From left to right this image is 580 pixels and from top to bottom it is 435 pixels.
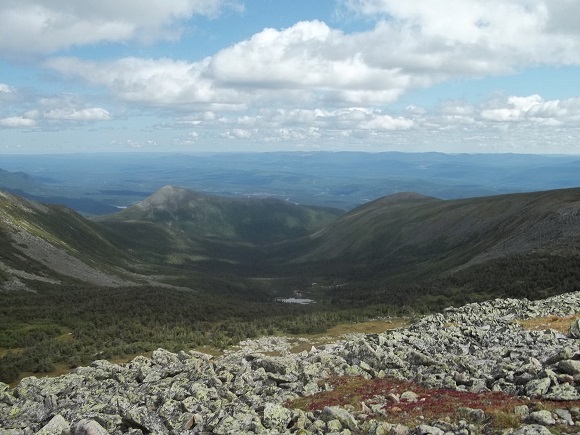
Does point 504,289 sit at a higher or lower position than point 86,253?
higher

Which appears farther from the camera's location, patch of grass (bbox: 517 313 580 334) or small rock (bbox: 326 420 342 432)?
patch of grass (bbox: 517 313 580 334)

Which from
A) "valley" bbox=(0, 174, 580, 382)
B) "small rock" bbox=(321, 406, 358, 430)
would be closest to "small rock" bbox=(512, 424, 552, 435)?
"small rock" bbox=(321, 406, 358, 430)

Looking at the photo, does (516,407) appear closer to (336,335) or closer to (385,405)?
(385,405)

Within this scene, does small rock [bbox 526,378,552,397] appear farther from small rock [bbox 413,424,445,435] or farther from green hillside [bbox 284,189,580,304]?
green hillside [bbox 284,189,580,304]

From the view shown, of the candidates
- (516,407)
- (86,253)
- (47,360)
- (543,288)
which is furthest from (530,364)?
(86,253)

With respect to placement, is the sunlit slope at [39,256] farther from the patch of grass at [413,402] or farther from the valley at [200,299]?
the patch of grass at [413,402]

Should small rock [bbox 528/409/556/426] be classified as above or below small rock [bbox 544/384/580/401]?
above

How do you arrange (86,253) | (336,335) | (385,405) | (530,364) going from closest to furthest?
1. (385,405)
2. (530,364)
3. (336,335)
4. (86,253)

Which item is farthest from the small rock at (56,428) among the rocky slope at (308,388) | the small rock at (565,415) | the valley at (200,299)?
the valley at (200,299)

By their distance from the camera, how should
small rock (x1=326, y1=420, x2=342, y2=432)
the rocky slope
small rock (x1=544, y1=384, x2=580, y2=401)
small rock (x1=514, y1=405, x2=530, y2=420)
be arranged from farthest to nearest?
the rocky slope, small rock (x1=544, y1=384, x2=580, y2=401), small rock (x1=326, y1=420, x2=342, y2=432), small rock (x1=514, y1=405, x2=530, y2=420)
